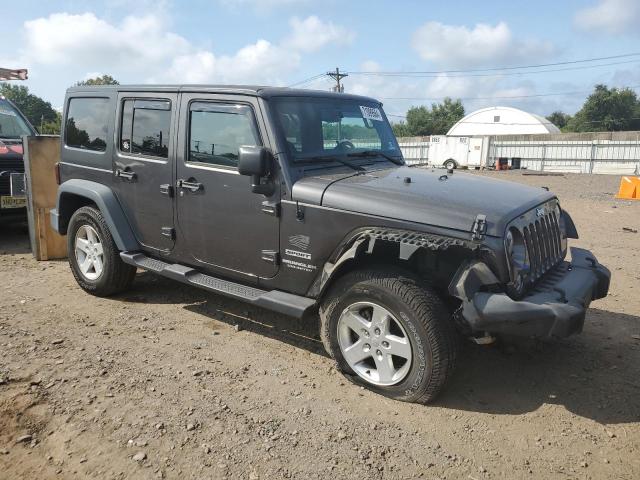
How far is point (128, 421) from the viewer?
322cm

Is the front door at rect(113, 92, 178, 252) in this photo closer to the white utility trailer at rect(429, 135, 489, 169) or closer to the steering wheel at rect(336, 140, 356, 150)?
the steering wheel at rect(336, 140, 356, 150)

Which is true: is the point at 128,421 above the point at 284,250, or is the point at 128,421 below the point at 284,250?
below

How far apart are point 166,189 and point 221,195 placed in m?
0.67

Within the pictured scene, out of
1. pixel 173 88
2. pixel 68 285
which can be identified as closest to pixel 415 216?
pixel 173 88

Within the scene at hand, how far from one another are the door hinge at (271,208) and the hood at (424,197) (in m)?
0.17

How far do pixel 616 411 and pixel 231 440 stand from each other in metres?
2.45

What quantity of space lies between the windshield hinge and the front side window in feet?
5.77

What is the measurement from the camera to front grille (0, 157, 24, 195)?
761cm

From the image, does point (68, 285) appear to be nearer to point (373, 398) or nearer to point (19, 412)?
point (19, 412)

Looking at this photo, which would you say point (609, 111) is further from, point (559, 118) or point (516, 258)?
point (516, 258)

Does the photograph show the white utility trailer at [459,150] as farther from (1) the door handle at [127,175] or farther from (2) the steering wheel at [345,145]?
(1) the door handle at [127,175]

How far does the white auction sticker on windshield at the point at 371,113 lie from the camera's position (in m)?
4.89

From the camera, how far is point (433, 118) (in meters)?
74.9

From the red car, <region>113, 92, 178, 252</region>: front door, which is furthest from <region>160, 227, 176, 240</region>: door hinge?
the red car
